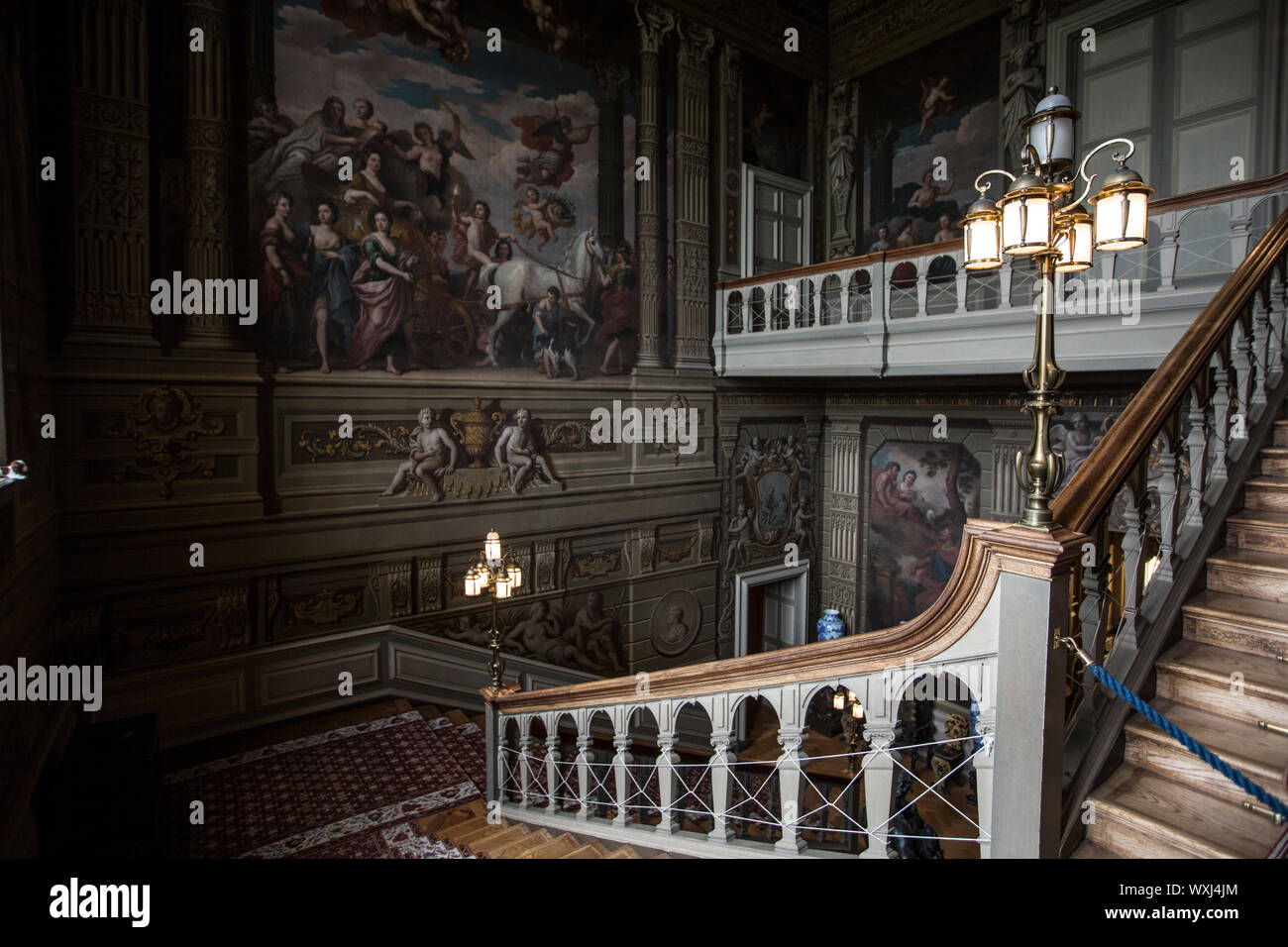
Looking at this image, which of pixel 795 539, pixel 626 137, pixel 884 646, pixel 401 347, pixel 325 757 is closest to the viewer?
pixel 884 646

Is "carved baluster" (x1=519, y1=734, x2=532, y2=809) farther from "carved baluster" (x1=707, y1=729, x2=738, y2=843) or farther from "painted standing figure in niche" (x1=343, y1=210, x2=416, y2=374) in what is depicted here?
"painted standing figure in niche" (x1=343, y1=210, x2=416, y2=374)

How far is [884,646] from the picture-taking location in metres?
2.40

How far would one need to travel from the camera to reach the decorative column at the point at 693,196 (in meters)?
10.0

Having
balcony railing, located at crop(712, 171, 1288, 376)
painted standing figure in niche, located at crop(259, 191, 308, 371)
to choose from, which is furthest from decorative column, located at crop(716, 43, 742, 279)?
painted standing figure in niche, located at crop(259, 191, 308, 371)

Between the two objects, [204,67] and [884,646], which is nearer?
[884,646]

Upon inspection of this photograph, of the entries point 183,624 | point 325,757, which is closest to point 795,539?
point 325,757

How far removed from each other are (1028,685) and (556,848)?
10.1ft

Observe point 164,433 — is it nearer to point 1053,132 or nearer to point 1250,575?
point 1053,132

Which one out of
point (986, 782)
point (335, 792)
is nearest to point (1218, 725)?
point (986, 782)

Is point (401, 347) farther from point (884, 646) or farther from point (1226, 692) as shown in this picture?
point (1226, 692)

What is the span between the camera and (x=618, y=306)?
9578mm
